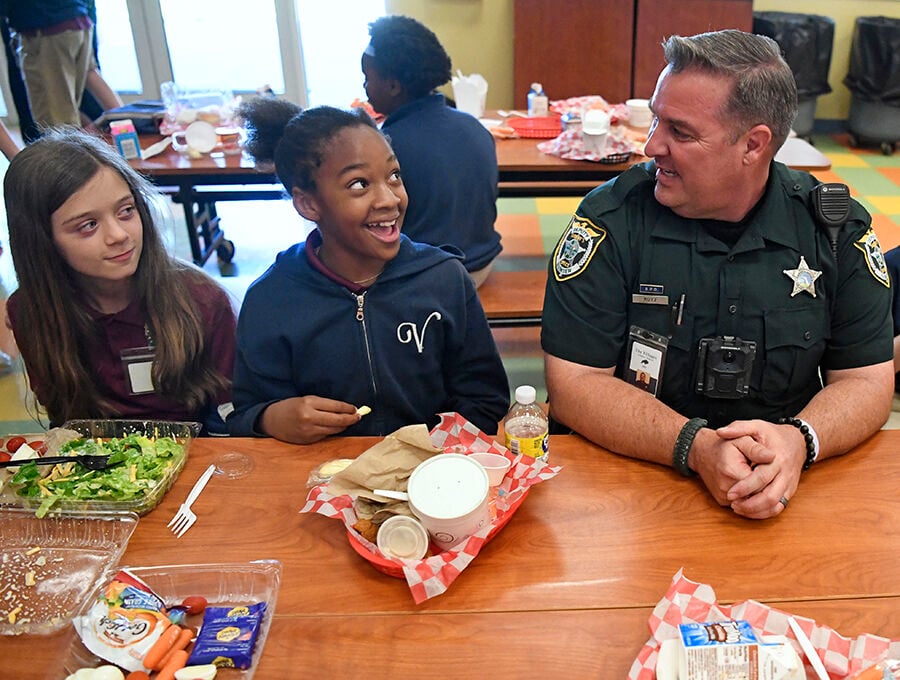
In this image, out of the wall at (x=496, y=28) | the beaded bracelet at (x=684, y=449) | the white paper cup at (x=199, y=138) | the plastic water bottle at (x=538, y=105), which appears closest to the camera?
the beaded bracelet at (x=684, y=449)

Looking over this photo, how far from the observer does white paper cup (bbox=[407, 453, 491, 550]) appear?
1.23 meters

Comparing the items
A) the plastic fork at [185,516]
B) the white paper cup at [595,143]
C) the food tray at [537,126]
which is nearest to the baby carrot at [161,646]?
the plastic fork at [185,516]

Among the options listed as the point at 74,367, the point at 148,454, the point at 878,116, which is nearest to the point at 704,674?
the point at 148,454

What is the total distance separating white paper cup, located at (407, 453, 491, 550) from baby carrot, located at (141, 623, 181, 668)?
413 mm

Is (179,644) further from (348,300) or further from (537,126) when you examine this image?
(537,126)

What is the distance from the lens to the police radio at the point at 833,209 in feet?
5.50

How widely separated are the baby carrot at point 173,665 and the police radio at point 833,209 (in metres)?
1.56

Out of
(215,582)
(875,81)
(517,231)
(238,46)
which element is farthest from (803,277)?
(238,46)

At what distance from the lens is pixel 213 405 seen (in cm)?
208

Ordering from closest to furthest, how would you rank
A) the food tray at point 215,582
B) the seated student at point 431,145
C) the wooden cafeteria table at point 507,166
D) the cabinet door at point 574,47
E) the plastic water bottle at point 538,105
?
the food tray at point 215,582 → the seated student at point 431,145 → the wooden cafeteria table at point 507,166 → the plastic water bottle at point 538,105 → the cabinet door at point 574,47

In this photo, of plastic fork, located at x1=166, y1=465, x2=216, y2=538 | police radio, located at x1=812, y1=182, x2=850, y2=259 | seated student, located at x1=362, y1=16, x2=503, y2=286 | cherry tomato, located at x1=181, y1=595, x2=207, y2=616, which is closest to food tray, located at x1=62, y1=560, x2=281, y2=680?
cherry tomato, located at x1=181, y1=595, x2=207, y2=616

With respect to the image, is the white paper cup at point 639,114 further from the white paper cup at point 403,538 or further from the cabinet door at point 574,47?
the white paper cup at point 403,538

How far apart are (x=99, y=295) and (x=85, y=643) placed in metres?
1.13

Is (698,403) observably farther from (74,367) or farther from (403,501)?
(74,367)
